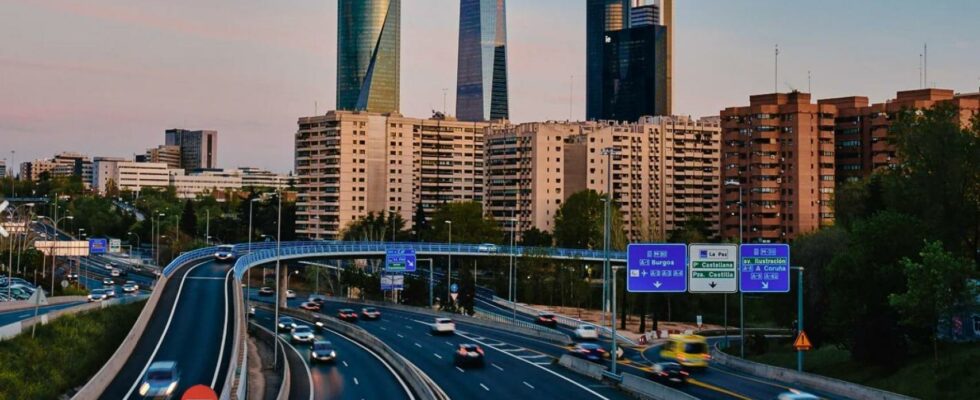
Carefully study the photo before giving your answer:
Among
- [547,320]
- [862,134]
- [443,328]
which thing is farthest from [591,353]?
[862,134]

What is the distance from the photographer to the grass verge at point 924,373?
49.9m

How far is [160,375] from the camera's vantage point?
45.0 metres

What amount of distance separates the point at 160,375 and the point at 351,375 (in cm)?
1788

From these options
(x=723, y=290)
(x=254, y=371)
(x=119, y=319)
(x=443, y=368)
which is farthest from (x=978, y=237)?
(x=119, y=319)

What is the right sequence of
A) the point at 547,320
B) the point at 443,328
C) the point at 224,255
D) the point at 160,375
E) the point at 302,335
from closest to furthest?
1. the point at 160,375
2. the point at 302,335
3. the point at 443,328
4. the point at 224,255
5. the point at 547,320

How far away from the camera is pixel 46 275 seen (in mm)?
126062

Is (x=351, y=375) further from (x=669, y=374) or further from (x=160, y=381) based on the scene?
(x=669, y=374)

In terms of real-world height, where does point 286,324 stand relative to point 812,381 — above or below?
below

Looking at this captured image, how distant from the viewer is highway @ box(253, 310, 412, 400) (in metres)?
53.8

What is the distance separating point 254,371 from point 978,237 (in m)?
49.5

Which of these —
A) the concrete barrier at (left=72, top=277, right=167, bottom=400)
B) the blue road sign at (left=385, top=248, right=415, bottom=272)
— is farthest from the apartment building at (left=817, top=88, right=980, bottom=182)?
the concrete barrier at (left=72, top=277, right=167, bottom=400)

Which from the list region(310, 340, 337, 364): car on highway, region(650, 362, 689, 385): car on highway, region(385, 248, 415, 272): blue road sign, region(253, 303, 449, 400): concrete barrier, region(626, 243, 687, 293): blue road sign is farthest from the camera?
region(385, 248, 415, 272): blue road sign

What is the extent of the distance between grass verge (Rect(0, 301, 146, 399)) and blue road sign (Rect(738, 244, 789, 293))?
112ft

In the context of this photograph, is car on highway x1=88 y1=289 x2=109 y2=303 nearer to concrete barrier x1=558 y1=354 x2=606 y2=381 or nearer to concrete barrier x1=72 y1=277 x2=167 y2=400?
concrete barrier x1=72 y1=277 x2=167 y2=400
